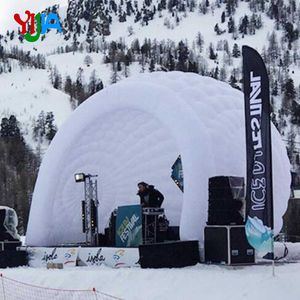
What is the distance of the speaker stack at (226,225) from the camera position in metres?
11.4

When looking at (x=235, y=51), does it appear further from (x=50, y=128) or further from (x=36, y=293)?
(x=36, y=293)

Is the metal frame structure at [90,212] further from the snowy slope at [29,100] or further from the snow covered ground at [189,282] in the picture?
the snowy slope at [29,100]


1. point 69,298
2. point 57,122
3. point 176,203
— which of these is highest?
point 57,122

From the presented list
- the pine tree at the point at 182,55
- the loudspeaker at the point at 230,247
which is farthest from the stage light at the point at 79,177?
the pine tree at the point at 182,55

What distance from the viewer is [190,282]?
980cm

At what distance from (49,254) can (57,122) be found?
81.6m

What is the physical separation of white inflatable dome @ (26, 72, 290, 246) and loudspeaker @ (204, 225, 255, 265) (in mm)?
813

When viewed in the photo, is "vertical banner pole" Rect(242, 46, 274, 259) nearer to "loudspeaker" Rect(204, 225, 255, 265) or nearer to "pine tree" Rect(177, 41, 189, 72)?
"loudspeaker" Rect(204, 225, 255, 265)

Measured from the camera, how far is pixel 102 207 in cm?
1811

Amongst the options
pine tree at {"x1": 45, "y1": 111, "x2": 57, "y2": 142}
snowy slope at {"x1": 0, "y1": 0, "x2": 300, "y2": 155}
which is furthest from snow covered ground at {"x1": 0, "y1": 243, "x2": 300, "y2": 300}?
snowy slope at {"x1": 0, "y1": 0, "x2": 300, "y2": 155}

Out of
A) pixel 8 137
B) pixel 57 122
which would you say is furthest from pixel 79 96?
pixel 8 137

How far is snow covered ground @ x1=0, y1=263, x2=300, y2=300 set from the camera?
29.4 ft

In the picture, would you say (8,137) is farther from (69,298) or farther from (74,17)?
(74,17)

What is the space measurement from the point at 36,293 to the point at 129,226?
10.4 ft
